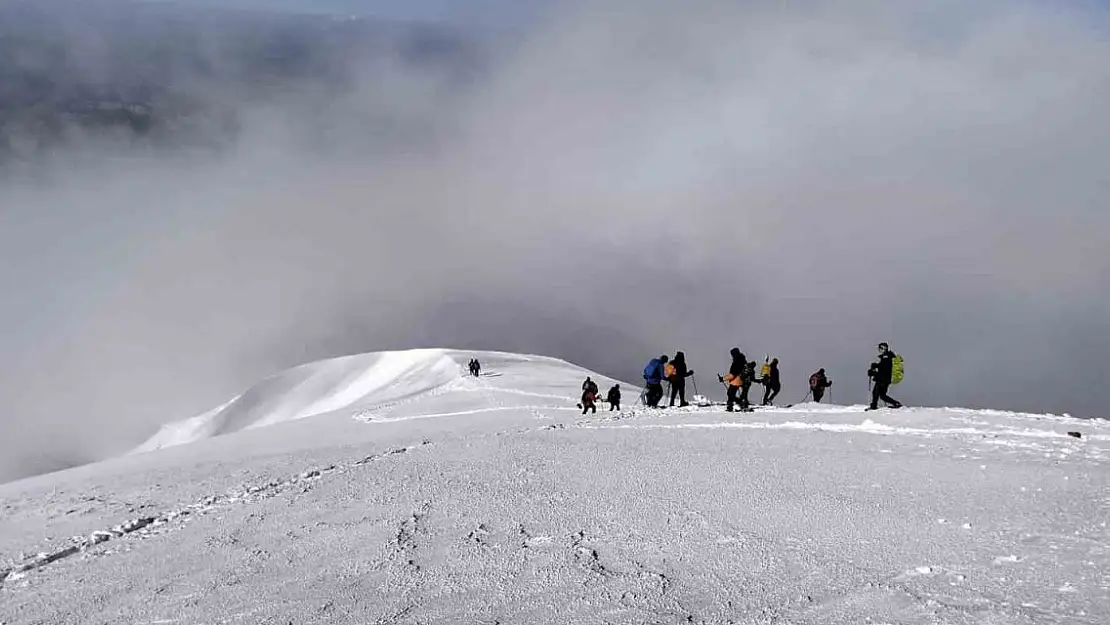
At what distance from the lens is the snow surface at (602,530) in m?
6.76

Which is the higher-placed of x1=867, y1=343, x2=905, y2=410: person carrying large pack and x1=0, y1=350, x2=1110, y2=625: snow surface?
x1=867, y1=343, x2=905, y2=410: person carrying large pack

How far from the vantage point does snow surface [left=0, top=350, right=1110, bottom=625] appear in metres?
6.76

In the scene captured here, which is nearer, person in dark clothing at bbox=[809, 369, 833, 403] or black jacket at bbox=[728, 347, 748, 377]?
black jacket at bbox=[728, 347, 748, 377]

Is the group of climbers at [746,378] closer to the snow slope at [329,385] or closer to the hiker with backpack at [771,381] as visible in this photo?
the hiker with backpack at [771,381]

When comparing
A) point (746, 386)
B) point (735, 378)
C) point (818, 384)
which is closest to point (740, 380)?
point (735, 378)

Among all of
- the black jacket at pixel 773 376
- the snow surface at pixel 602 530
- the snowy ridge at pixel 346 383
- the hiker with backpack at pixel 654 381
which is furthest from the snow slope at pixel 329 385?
the snow surface at pixel 602 530

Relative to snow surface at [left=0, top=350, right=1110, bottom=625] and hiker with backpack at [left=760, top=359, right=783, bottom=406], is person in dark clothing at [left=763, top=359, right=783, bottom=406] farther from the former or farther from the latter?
snow surface at [left=0, top=350, right=1110, bottom=625]

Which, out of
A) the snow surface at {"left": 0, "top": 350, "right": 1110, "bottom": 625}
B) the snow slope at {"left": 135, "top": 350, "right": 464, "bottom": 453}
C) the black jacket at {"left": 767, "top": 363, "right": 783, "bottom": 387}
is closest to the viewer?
the snow surface at {"left": 0, "top": 350, "right": 1110, "bottom": 625}

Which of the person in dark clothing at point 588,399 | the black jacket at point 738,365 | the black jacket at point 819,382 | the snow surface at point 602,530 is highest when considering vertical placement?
the black jacket at point 738,365

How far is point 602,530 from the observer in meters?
8.86

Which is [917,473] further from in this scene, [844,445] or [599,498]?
[599,498]

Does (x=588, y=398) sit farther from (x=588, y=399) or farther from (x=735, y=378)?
(x=735, y=378)

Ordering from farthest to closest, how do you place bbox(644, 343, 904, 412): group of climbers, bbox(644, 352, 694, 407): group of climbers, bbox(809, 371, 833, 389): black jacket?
bbox(809, 371, 833, 389): black jacket < bbox(644, 352, 694, 407): group of climbers < bbox(644, 343, 904, 412): group of climbers

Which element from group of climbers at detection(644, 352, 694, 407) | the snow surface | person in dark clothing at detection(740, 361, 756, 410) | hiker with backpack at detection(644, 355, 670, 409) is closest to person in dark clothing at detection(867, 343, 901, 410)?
the snow surface
